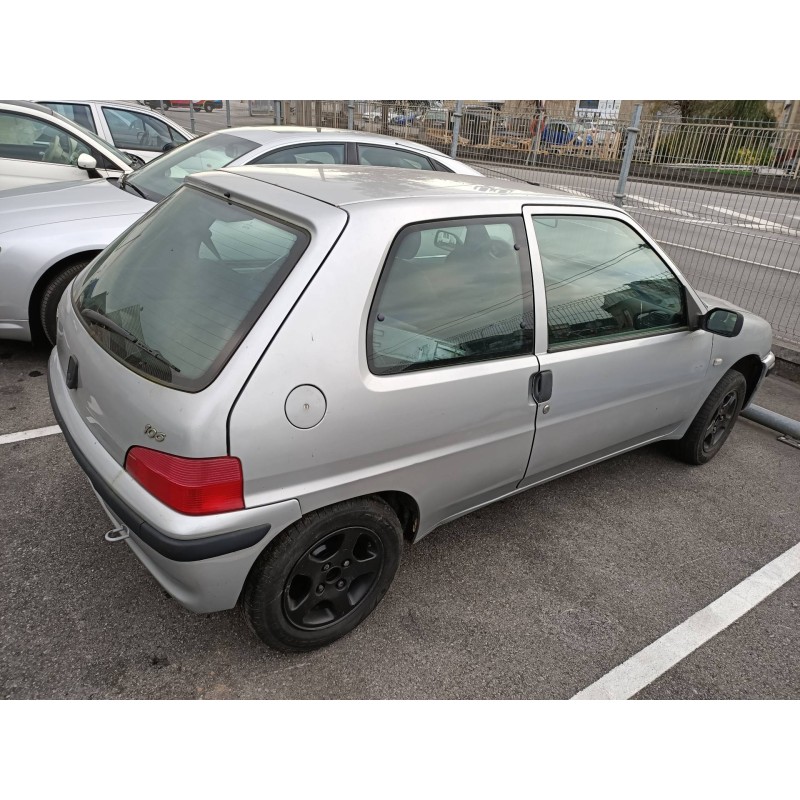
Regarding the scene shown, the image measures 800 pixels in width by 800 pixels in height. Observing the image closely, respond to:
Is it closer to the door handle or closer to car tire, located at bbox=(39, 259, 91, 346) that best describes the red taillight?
the door handle

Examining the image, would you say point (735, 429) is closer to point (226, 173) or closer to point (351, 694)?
point (351, 694)

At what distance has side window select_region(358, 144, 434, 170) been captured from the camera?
532 cm

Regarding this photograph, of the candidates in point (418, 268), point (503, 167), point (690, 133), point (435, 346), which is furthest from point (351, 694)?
point (503, 167)

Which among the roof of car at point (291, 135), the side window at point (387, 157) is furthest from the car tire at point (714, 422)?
the roof of car at point (291, 135)

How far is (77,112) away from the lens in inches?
302

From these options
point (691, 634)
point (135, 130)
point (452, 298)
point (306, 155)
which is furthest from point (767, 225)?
point (135, 130)

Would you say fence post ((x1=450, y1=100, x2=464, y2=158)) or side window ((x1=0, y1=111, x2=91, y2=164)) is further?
fence post ((x1=450, y1=100, x2=464, y2=158))

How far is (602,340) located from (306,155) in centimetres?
320

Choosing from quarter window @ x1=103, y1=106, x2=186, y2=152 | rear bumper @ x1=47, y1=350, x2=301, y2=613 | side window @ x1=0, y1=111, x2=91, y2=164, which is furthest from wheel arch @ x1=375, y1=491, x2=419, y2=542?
quarter window @ x1=103, y1=106, x2=186, y2=152

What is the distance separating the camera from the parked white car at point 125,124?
7.67m

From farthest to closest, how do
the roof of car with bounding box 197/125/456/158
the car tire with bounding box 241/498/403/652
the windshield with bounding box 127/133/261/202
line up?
the roof of car with bounding box 197/125/456/158 → the windshield with bounding box 127/133/261/202 → the car tire with bounding box 241/498/403/652

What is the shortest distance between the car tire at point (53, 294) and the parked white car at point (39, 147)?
6.39ft

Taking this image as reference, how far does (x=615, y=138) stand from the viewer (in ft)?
20.8

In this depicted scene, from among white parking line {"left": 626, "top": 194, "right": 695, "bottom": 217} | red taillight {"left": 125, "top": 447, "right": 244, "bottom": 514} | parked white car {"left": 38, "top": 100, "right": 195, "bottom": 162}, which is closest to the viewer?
red taillight {"left": 125, "top": 447, "right": 244, "bottom": 514}
